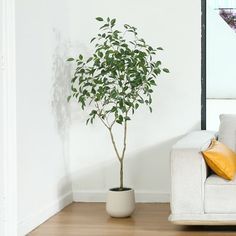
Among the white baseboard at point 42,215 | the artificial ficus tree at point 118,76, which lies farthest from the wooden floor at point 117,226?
the artificial ficus tree at point 118,76

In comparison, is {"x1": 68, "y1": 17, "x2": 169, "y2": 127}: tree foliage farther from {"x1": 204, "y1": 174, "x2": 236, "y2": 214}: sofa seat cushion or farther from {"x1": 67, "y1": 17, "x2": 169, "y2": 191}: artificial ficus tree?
{"x1": 204, "y1": 174, "x2": 236, "y2": 214}: sofa seat cushion

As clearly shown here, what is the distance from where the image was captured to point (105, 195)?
15.9 feet

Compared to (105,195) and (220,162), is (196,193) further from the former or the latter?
(105,195)

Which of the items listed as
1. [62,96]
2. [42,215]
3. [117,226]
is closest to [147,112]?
[62,96]

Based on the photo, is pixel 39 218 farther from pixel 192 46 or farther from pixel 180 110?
pixel 192 46

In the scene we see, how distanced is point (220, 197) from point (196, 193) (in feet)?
0.54

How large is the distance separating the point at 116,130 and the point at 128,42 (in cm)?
78

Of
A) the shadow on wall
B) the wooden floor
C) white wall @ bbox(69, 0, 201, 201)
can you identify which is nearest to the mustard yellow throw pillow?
the wooden floor

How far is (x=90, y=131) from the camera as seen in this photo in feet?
16.0

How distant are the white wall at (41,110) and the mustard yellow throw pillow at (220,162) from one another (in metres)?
1.23

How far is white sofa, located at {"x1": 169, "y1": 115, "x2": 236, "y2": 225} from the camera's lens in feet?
11.9

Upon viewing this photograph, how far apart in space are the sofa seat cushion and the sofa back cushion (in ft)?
2.00

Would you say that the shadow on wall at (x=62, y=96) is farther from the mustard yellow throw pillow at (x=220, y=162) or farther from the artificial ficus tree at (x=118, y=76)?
the mustard yellow throw pillow at (x=220, y=162)

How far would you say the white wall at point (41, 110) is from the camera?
3707 mm
